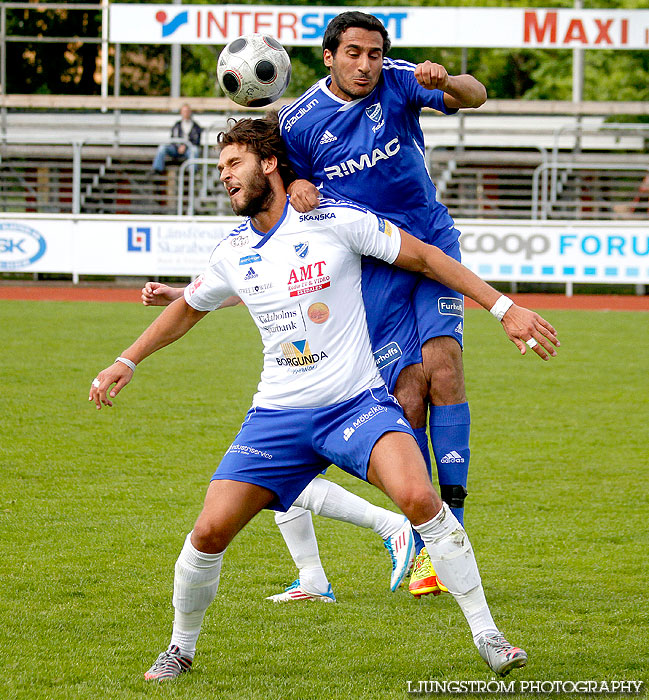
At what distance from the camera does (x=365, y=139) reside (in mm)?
4629

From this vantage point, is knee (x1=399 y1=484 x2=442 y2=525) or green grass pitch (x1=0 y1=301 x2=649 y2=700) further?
green grass pitch (x1=0 y1=301 x2=649 y2=700)

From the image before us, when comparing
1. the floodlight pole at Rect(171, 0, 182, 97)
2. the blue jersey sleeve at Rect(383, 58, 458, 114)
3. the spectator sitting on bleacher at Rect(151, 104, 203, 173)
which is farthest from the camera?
the floodlight pole at Rect(171, 0, 182, 97)

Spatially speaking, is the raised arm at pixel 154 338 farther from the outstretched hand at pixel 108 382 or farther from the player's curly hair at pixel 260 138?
the player's curly hair at pixel 260 138

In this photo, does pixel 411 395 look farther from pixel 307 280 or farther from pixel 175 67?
pixel 175 67

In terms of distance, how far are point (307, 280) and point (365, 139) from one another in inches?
34.4

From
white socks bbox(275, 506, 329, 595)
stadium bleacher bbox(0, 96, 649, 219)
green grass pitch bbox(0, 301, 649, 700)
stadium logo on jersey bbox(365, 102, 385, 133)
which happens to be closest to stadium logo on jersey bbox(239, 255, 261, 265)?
stadium logo on jersey bbox(365, 102, 385, 133)

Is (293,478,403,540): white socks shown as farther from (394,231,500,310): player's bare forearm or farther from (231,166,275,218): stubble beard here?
(231,166,275,218): stubble beard

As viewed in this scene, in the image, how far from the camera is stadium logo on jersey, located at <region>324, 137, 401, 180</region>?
4648 mm

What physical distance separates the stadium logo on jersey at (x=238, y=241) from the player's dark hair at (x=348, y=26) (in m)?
0.87

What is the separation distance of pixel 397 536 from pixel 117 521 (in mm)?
1921

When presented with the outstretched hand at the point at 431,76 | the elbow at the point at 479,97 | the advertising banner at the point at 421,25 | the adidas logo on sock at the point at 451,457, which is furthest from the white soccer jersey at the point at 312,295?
the advertising banner at the point at 421,25

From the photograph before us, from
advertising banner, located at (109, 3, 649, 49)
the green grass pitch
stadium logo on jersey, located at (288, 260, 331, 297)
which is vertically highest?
advertising banner, located at (109, 3, 649, 49)

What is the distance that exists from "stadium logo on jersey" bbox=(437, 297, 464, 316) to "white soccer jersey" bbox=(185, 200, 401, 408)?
660 mm

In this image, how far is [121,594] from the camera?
493cm
